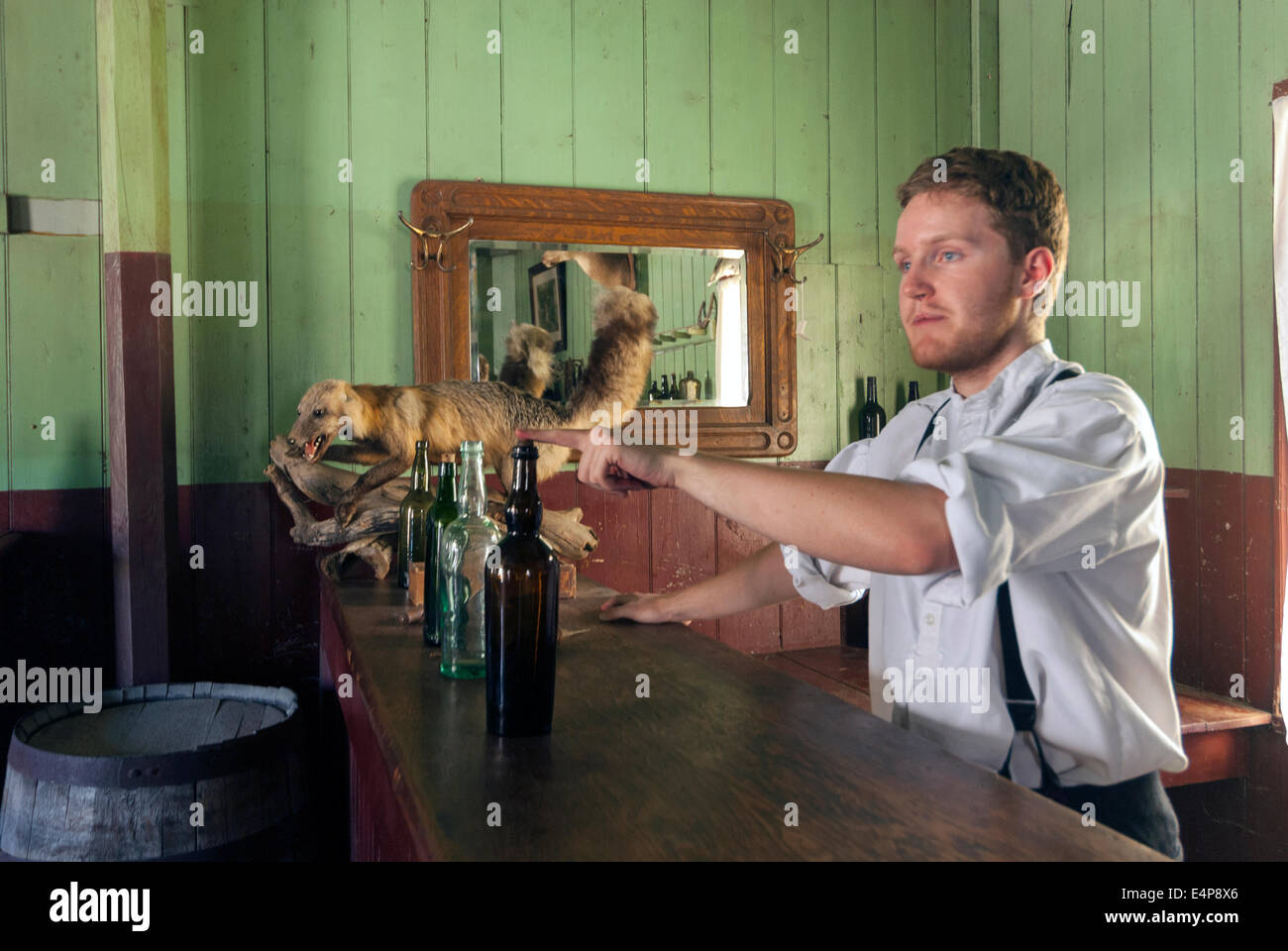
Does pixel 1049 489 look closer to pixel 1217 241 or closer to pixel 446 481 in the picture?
pixel 446 481

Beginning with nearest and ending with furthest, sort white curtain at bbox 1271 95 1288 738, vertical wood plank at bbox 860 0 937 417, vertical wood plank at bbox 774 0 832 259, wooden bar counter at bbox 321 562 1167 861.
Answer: wooden bar counter at bbox 321 562 1167 861 → white curtain at bbox 1271 95 1288 738 → vertical wood plank at bbox 774 0 832 259 → vertical wood plank at bbox 860 0 937 417

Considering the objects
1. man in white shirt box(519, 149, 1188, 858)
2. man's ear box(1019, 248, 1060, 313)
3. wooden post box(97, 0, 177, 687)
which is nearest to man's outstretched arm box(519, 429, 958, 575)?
man in white shirt box(519, 149, 1188, 858)

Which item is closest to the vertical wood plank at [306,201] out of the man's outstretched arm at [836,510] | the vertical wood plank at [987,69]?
the man's outstretched arm at [836,510]

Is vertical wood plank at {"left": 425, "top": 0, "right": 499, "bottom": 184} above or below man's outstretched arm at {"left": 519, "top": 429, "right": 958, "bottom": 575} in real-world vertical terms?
above

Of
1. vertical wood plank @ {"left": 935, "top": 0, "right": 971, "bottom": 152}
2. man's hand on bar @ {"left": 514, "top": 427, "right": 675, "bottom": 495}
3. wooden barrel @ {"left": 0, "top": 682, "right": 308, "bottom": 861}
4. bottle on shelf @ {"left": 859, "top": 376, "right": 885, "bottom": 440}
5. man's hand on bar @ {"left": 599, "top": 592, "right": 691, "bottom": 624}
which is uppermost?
vertical wood plank @ {"left": 935, "top": 0, "right": 971, "bottom": 152}

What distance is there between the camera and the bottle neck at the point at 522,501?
115cm

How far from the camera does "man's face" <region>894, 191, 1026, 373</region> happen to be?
1400 millimetres

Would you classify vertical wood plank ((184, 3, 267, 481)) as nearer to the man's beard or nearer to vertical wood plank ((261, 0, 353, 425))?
vertical wood plank ((261, 0, 353, 425))

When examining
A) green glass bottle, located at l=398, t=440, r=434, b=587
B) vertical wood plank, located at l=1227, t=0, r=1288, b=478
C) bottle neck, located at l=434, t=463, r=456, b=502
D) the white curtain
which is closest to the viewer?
bottle neck, located at l=434, t=463, r=456, b=502

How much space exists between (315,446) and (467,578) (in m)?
1.45

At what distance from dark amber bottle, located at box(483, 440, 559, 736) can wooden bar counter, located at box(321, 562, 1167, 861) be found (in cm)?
3

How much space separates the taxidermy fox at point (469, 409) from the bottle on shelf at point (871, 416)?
808 millimetres
